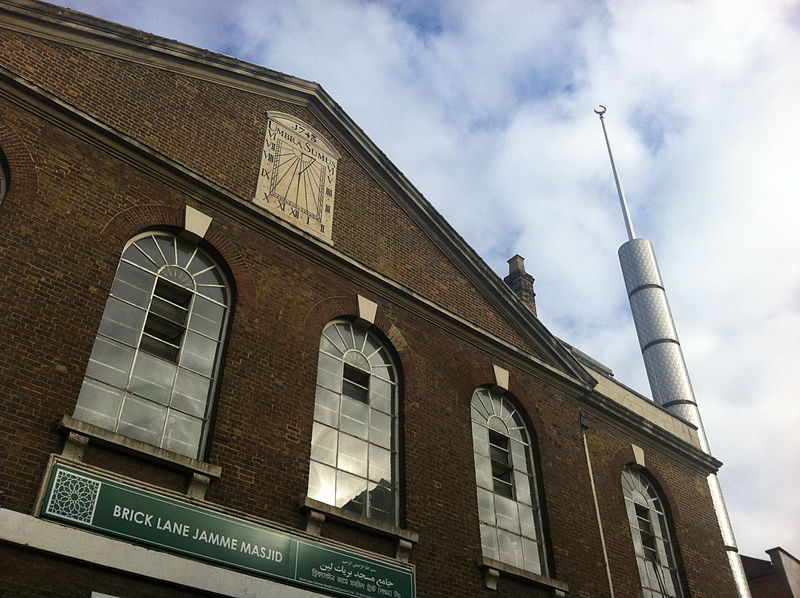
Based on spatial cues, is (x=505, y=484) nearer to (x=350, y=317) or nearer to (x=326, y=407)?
(x=326, y=407)

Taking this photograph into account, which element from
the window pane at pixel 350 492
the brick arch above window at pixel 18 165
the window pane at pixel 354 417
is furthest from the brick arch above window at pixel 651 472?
the brick arch above window at pixel 18 165

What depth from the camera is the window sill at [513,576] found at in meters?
12.1

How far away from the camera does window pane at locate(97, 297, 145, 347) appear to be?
397 inches

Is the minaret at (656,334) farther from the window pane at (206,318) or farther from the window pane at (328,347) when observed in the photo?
the window pane at (206,318)

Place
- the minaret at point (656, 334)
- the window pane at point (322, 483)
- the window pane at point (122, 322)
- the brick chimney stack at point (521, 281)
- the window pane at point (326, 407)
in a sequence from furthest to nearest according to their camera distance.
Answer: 1. the minaret at point (656, 334)
2. the brick chimney stack at point (521, 281)
3. the window pane at point (326, 407)
4. the window pane at point (322, 483)
5. the window pane at point (122, 322)

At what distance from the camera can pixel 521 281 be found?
1897 centimetres

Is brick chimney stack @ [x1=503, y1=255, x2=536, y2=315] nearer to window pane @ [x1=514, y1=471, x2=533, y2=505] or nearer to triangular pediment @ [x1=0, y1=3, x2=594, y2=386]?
triangular pediment @ [x1=0, y1=3, x2=594, y2=386]

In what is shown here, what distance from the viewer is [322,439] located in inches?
458

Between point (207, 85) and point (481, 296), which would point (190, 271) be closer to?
point (207, 85)

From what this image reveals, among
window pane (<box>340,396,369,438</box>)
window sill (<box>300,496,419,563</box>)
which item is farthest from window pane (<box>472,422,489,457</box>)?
window sill (<box>300,496,419,563</box>)

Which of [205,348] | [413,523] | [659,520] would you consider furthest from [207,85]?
[659,520]

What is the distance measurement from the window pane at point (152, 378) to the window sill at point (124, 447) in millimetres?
971

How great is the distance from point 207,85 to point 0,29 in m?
3.46

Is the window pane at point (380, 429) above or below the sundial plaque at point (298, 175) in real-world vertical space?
below
